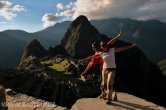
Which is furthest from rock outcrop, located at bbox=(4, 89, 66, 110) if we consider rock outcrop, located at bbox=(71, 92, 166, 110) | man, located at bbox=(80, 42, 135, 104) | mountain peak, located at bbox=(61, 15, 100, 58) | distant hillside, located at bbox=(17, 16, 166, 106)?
mountain peak, located at bbox=(61, 15, 100, 58)

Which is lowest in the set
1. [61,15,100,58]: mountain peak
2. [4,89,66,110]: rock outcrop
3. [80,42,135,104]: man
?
[4,89,66,110]: rock outcrop

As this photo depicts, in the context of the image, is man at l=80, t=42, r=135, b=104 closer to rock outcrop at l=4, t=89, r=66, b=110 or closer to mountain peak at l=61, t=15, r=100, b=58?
rock outcrop at l=4, t=89, r=66, b=110

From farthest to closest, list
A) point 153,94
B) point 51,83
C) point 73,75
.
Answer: point 153,94 → point 73,75 → point 51,83

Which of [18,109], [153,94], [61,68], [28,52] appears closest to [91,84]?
[61,68]

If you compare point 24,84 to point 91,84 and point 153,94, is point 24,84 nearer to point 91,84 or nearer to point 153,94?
point 91,84

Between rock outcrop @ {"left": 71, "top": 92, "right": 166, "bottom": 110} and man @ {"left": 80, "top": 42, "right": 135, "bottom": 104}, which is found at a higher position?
Result: man @ {"left": 80, "top": 42, "right": 135, "bottom": 104}

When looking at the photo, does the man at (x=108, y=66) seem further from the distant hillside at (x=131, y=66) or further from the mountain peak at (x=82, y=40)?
the mountain peak at (x=82, y=40)

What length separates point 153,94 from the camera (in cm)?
15288

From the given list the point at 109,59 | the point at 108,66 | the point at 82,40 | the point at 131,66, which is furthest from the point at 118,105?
the point at 82,40

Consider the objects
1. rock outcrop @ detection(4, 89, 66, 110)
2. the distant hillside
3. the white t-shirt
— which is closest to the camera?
the white t-shirt

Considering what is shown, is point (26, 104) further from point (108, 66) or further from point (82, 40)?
point (82, 40)

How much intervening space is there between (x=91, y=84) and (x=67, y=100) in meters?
13.8

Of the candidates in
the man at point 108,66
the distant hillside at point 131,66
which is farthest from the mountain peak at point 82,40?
the man at point 108,66

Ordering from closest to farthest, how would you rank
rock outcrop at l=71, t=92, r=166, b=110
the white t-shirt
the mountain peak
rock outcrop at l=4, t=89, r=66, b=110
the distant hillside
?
rock outcrop at l=71, t=92, r=166, b=110 → the white t-shirt → rock outcrop at l=4, t=89, r=66, b=110 → the distant hillside → the mountain peak
